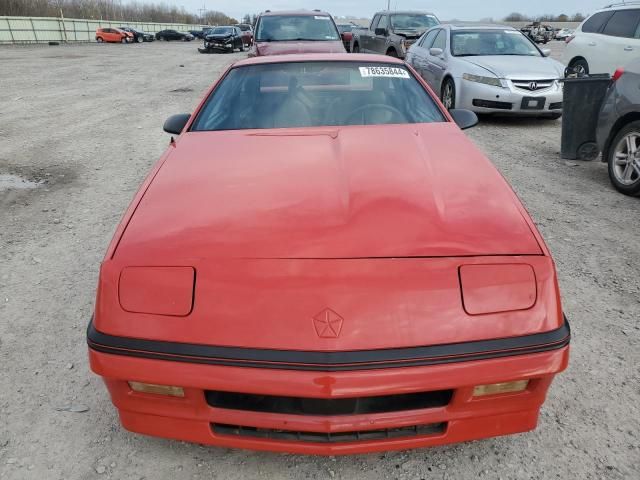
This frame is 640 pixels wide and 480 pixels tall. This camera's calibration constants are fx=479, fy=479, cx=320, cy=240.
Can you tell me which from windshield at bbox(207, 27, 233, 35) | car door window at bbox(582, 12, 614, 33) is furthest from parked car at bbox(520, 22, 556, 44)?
car door window at bbox(582, 12, 614, 33)

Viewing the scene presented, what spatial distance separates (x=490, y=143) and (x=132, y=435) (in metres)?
5.99

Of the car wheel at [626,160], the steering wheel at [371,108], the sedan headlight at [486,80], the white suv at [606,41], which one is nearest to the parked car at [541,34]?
the white suv at [606,41]

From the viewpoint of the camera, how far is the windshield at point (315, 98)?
284cm

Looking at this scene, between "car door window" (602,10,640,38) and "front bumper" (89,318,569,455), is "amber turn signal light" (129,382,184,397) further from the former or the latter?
"car door window" (602,10,640,38)

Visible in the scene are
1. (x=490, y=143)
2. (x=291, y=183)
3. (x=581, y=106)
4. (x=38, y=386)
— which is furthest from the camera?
(x=490, y=143)

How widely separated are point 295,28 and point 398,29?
16.8 feet

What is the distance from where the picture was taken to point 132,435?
6.38 ft

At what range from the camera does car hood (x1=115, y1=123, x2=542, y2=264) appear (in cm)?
169

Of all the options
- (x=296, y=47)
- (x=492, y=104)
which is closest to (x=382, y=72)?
(x=492, y=104)

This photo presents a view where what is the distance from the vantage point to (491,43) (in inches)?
331

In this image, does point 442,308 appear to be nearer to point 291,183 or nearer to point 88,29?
point 291,183

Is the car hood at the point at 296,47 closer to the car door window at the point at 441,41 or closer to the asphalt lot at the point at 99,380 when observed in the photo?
the car door window at the point at 441,41

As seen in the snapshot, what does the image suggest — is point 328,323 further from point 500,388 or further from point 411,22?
point 411,22

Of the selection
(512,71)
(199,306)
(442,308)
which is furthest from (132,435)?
(512,71)
